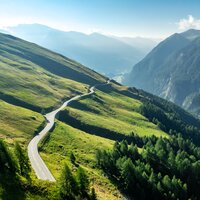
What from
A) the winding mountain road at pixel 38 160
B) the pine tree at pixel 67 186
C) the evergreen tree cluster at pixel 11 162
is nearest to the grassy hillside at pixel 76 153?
the winding mountain road at pixel 38 160

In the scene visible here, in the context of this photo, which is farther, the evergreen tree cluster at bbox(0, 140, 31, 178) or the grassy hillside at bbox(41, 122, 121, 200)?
the grassy hillside at bbox(41, 122, 121, 200)

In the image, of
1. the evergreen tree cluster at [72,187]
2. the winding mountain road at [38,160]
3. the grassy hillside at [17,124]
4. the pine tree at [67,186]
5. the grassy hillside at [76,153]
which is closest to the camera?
the pine tree at [67,186]

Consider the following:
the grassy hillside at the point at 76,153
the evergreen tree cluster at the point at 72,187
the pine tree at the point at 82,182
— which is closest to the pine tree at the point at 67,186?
the evergreen tree cluster at the point at 72,187

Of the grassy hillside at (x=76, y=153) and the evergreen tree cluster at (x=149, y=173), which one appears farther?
the evergreen tree cluster at (x=149, y=173)

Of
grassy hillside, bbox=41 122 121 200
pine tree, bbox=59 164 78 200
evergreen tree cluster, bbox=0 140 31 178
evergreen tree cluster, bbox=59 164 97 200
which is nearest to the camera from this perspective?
pine tree, bbox=59 164 78 200

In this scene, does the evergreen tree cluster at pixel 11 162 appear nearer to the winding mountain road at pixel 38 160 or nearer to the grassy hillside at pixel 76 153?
the winding mountain road at pixel 38 160

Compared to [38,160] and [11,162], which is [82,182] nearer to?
[11,162]

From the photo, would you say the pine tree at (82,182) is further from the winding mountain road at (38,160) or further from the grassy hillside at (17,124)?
the grassy hillside at (17,124)

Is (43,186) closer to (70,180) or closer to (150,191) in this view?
(70,180)

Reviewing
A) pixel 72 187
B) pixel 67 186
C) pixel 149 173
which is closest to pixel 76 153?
pixel 149 173

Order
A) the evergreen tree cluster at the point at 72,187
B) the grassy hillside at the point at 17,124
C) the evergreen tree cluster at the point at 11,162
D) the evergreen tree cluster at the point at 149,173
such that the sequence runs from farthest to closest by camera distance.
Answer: the grassy hillside at the point at 17,124, the evergreen tree cluster at the point at 149,173, the evergreen tree cluster at the point at 11,162, the evergreen tree cluster at the point at 72,187

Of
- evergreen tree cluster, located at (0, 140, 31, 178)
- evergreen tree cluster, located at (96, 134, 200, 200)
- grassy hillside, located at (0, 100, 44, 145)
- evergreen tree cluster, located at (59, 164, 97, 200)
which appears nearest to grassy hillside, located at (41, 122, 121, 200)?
evergreen tree cluster, located at (96, 134, 200, 200)

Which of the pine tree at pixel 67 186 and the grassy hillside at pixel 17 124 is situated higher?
the pine tree at pixel 67 186

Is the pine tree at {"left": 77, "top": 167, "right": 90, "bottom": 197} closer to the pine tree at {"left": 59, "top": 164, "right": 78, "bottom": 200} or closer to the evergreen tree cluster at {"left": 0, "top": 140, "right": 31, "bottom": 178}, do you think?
the pine tree at {"left": 59, "top": 164, "right": 78, "bottom": 200}
